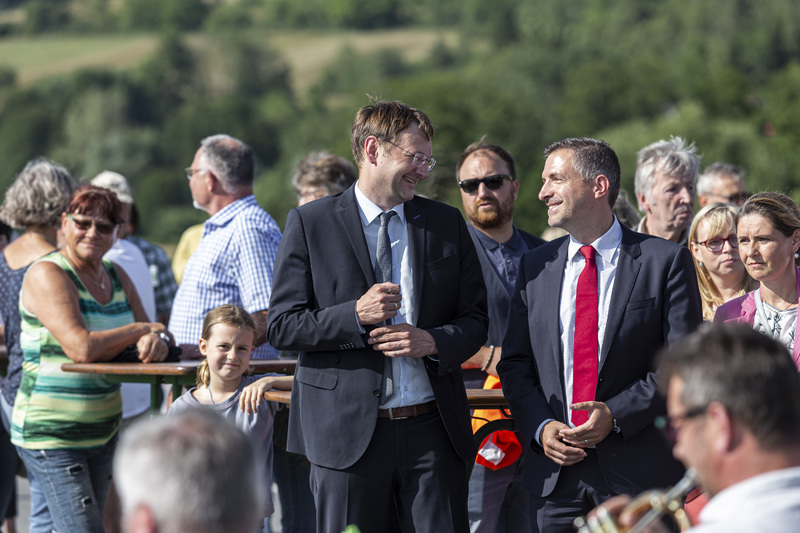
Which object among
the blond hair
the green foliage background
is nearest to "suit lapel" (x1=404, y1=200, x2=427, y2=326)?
the blond hair

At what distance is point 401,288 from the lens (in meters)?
3.99

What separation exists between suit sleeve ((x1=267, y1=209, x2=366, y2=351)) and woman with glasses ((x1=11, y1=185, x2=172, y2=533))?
1.28 meters

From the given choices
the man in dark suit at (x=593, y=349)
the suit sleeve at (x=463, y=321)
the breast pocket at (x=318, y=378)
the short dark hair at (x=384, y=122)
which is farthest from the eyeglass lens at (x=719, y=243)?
the breast pocket at (x=318, y=378)

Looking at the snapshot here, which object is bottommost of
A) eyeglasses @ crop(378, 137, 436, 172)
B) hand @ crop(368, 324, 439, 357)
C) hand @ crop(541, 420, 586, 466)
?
hand @ crop(541, 420, 586, 466)

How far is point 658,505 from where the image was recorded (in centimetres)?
223

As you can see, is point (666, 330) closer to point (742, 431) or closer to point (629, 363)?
point (629, 363)

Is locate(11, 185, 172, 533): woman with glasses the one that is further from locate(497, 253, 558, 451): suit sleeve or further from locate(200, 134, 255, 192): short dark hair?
locate(497, 253, 558, 451): suit sleeve

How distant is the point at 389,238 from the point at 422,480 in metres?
1.00

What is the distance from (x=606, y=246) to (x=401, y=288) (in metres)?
0.90

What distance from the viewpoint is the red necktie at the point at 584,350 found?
13.0ft

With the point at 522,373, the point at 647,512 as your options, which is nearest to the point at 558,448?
the point at 522,373

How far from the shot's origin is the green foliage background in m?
70.4

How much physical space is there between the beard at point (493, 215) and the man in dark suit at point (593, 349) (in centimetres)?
140

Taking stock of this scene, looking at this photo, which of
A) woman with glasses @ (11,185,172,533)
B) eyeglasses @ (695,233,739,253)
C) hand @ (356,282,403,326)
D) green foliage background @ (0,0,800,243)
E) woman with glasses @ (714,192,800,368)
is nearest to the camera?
hand @ (356,282,403,326)
